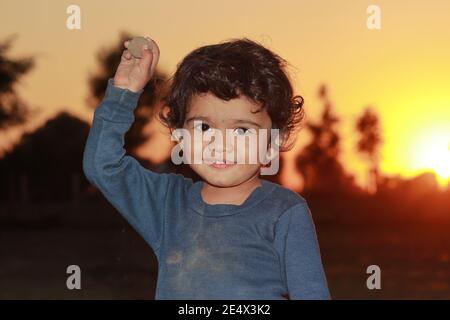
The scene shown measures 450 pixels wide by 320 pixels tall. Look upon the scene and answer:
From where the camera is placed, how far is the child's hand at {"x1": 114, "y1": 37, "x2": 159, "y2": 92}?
3.48 metres

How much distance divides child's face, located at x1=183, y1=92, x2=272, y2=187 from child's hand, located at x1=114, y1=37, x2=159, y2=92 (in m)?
0.25

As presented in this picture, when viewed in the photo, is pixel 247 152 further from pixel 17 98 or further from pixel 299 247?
pixel 17 98

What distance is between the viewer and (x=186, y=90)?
3641 millimetres

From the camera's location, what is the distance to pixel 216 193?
11.5 ft

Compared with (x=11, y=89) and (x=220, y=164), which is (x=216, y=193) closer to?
(x=220, y=164)

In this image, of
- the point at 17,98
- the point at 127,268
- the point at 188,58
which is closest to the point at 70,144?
the point at 17,98

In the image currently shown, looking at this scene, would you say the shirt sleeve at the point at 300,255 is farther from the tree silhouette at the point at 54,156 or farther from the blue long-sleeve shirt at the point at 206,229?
the tree silhouette at the point at 54,156

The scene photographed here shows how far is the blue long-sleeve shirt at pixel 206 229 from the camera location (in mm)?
3279

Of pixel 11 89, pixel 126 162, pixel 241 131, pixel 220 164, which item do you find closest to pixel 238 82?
pixel 241 131

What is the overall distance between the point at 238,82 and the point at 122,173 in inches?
23.9

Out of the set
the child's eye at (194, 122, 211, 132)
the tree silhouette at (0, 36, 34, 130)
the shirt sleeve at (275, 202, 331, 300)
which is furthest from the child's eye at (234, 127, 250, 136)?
the tree silhouette at (0, 36, 34, 130)

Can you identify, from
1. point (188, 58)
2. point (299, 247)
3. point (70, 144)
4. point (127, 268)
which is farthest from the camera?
point (70, 144)

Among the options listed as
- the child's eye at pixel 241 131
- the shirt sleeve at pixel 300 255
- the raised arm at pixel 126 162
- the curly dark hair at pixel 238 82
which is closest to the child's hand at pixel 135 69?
the raised arm at pixel 126 162

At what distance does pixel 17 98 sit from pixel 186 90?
749 inches
